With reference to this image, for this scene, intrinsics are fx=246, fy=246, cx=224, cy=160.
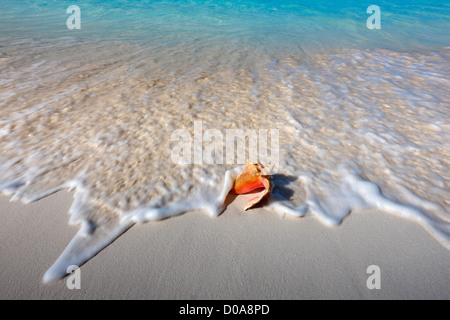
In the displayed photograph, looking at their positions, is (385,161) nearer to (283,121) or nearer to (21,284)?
(283,121)

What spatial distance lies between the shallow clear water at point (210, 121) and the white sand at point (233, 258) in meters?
0.10

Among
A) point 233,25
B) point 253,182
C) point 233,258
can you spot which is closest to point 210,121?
point 253,182

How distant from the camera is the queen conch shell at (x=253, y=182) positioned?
1.71 meters

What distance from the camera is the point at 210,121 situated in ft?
8.94

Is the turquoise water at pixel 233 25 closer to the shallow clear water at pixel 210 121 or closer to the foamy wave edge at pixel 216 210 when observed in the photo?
the shallow clear water at pixel 210 121

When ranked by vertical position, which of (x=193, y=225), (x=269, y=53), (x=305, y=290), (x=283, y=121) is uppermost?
(x=269, y=53)

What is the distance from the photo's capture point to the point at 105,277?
1.35m

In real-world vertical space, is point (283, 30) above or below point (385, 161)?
above

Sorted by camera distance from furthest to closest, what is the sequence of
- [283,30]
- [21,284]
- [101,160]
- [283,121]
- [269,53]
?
[283,30]
[269,53]
[283,121]
[101,160]
[21,284]

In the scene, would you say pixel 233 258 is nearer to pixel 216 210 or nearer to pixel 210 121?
pixel 216 210

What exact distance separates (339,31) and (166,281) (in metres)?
8.30

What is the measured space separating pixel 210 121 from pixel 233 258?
1.64 meters

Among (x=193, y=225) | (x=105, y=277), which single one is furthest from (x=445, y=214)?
(x=105, y=277)

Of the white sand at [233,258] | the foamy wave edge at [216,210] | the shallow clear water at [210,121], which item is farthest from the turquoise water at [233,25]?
the white sand at [233,258]
